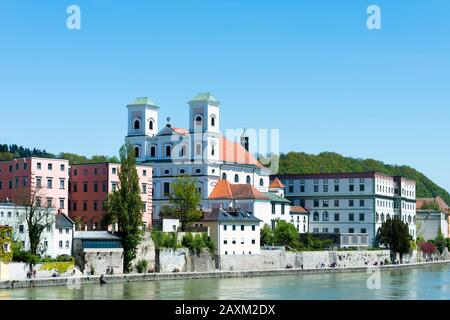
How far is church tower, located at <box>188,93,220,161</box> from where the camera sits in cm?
6800

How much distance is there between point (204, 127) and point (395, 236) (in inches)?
744

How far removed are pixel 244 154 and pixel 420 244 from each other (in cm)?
2012

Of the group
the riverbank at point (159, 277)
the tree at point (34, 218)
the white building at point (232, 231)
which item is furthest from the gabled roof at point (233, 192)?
the tree at point (34, 218)

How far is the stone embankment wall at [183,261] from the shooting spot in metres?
50.5

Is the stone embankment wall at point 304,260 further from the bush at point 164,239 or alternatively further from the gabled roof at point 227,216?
the bush at point 164,239

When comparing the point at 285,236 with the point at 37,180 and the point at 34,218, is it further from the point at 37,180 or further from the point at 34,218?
the point at 34,218

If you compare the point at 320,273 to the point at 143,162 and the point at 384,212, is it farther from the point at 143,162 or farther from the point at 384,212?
the point at 384,212

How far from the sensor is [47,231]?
151 ft

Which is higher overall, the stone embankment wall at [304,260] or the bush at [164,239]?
the bush at [164,239]

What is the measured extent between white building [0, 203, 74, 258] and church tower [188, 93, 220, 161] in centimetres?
2195

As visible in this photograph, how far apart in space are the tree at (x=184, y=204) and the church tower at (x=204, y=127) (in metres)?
6.09

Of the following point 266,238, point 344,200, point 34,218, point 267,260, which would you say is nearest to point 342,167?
point 344,200

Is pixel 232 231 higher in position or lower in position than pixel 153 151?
lower

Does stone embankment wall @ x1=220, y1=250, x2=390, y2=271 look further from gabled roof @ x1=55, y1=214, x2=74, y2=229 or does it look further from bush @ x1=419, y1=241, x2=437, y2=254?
bush @ x1=419, y1=241, x2=437, y2=254
